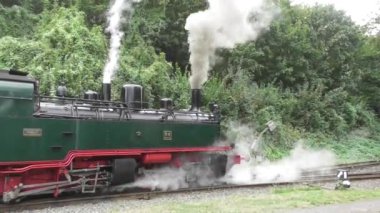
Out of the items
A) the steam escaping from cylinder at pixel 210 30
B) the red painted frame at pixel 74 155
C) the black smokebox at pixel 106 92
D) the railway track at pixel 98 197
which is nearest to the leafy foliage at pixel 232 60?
the steam escaping from cylinder at pixel 210 30

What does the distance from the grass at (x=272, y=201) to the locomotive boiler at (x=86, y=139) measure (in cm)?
139

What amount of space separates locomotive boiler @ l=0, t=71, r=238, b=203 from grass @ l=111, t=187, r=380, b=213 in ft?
4.56

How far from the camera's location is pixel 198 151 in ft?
39.2

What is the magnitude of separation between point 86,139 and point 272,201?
3880mm

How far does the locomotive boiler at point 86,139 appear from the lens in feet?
27.8

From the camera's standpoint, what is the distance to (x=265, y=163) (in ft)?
52.2

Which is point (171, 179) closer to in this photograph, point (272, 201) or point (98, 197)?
point (98, 197)

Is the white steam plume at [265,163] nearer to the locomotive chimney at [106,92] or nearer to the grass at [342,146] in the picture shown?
the grass at [342,146]

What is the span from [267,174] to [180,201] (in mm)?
5308

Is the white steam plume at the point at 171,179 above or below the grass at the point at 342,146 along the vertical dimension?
below

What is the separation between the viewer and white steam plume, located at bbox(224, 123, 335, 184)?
13.6 m

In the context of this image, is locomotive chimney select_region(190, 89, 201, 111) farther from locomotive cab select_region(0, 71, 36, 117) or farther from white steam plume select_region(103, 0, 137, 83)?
locomotive cab select_region(0, 71, 36, 117)

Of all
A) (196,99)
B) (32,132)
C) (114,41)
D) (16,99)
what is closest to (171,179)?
(196,99)

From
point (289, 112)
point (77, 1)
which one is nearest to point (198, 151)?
point (289, 112)
